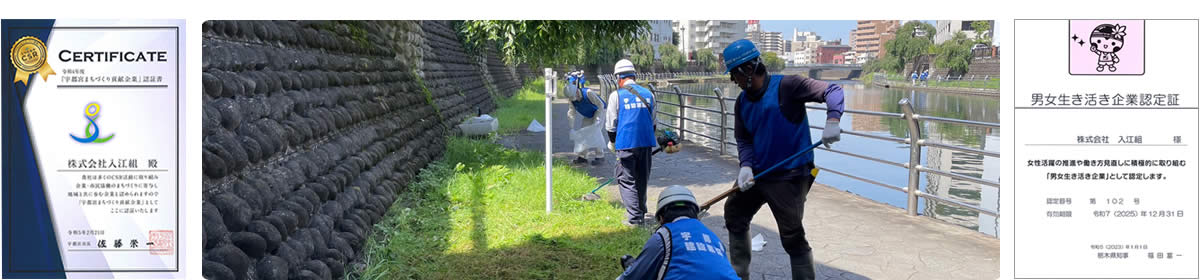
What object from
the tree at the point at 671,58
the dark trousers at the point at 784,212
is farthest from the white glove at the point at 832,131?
the tree at the point at 671,58

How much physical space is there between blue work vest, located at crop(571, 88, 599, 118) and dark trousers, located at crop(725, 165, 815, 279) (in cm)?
528

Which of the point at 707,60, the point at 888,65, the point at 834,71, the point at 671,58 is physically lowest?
the point at 888,65

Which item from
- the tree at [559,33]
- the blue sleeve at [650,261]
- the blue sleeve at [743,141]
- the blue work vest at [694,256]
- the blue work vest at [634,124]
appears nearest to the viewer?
the blue work vest at [694,256]

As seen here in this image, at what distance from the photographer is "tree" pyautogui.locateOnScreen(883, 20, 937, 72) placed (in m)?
43.7

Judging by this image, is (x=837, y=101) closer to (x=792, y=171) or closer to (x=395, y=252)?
(x=792, y=171)

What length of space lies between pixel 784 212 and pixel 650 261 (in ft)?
4.24

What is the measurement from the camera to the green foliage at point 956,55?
43.0 meters

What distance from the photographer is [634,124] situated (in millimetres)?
6195

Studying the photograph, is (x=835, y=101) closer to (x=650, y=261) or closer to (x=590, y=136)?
(x=650, y=261)

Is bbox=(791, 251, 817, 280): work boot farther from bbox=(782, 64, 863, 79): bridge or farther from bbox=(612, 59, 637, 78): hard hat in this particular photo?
bbox=(782, 64, 863, 79): bridge

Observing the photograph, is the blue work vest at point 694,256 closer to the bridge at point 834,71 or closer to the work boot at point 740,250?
the work boot at point 740,250

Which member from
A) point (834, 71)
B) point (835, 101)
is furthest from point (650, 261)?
point (834, 71)

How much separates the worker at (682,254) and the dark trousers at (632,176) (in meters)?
3.01

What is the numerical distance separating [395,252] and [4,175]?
7.99 feet
